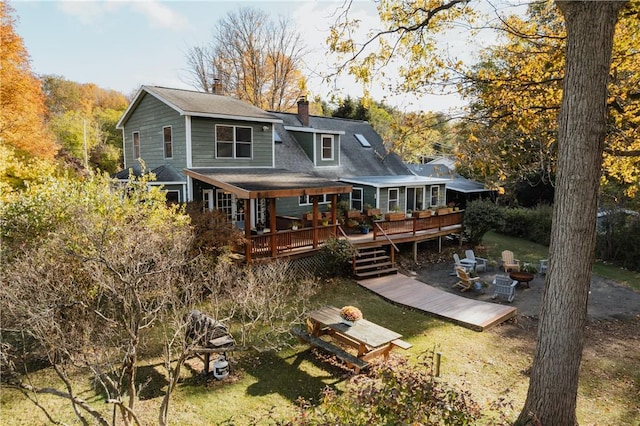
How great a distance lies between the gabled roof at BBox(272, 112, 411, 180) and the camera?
1917cm

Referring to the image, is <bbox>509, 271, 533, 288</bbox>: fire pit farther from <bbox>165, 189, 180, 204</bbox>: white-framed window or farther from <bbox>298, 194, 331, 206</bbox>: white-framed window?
<bbox>165, 189, 180, 204</bbox>: white-framed window

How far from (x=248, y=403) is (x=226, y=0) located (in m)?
7.29

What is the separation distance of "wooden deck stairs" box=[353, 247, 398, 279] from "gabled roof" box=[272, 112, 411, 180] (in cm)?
478

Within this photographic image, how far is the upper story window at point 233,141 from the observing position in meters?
15.3

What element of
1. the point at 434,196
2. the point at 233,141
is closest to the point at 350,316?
the point at 233,141

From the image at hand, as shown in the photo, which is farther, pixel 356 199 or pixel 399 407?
pixel 356 199

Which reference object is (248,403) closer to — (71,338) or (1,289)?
(71,338)

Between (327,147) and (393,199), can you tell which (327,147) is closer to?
(327,147)

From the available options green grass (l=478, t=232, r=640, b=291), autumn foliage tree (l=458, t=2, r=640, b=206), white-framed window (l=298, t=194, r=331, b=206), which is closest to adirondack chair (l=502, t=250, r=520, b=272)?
green grass (l=478, t=232, r=640, b=291)

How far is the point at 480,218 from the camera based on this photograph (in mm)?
18469

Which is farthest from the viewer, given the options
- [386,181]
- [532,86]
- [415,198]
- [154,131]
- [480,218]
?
[415,198]

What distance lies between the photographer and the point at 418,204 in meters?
22.0

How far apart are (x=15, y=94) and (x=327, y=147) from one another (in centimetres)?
1593

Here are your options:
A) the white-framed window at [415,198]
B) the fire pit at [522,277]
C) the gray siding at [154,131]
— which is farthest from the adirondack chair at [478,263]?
the gray siding at [154,131]
